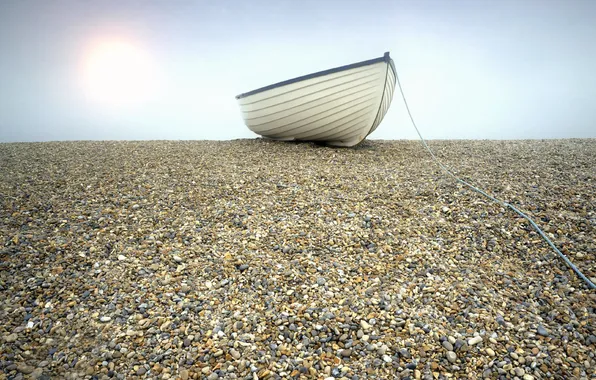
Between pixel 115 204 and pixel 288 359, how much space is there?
12.1ft

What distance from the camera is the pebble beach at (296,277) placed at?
2461 mm

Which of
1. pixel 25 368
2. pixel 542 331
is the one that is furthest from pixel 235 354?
pixel 542 331

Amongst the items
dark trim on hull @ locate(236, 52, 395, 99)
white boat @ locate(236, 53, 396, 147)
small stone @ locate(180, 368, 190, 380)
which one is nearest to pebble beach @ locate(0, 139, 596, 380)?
small stone @ locate(180, 368, 190, 380)

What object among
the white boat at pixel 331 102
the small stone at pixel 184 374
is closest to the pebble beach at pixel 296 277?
the small stone at pixel 184 374

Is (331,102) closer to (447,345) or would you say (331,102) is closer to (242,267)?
(242,267)

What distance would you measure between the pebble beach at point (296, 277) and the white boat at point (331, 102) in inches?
84.1

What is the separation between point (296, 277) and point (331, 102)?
16.3 ft

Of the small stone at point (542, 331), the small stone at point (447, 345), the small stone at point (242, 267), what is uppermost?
the small stone at point (242, 267)

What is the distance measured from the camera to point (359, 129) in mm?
7777

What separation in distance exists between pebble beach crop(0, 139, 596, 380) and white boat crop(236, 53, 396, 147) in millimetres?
2136

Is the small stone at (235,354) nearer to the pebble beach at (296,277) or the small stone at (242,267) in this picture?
the pebble beach at (296,277)

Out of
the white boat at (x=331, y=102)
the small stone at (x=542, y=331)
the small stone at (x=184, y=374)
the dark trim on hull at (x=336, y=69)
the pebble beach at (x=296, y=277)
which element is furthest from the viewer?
the white boat at (x=331, y=102)

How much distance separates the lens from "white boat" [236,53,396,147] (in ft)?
22.9

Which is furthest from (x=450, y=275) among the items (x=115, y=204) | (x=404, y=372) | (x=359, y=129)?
(x=359, y=129)
